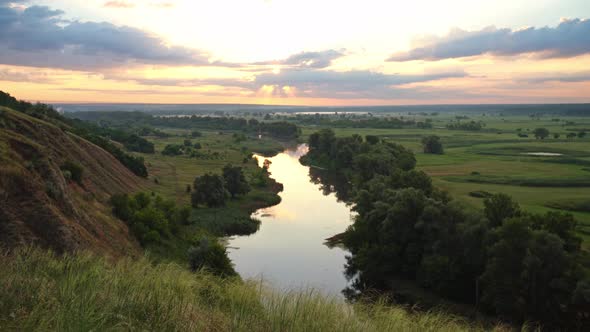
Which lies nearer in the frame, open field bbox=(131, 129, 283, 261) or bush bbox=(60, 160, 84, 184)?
bush bbox=(60, 160, 84, 184)

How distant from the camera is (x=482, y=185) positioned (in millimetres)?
75750

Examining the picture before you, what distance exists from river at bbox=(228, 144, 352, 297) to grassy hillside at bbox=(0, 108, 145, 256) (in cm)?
1066

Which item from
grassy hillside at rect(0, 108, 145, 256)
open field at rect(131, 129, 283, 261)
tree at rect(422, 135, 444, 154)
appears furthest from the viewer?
tree at rect(422, 135, 444, 154)

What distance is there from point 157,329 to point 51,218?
2279 centimetres

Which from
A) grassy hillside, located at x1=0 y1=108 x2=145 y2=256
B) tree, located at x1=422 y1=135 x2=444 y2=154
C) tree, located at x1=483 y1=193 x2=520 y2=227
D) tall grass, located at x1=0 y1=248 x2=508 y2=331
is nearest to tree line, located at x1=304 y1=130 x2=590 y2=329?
tree, located at x1=483 y1=193 x2=520 y2=227

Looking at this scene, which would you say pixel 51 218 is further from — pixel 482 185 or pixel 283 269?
pixel 482 185

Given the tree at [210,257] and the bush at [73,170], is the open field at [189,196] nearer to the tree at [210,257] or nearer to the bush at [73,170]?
the tree at [210,257]

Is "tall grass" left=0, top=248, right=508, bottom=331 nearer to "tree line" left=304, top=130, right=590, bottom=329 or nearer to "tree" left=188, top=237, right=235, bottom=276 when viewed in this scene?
"tree" left=188, top=237, right=235, bottom=276

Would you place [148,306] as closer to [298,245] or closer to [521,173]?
[298,245]

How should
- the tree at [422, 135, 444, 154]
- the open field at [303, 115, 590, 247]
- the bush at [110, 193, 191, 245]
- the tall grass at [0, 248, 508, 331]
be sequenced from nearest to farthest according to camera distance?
the tall grass at [0, 248, 508, 331] → the bush at [110, 193, 191, 245] → the open field at [303, 115, 590, 247] → the tree at [422, 135, 444, 154]

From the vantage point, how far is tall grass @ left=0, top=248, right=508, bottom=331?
8305mm

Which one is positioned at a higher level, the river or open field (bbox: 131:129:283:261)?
open field (bbox: 131:129:283:261)

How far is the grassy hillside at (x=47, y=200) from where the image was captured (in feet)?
89.4

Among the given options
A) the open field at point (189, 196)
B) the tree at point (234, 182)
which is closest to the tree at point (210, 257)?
the open field at point (189, 196)
